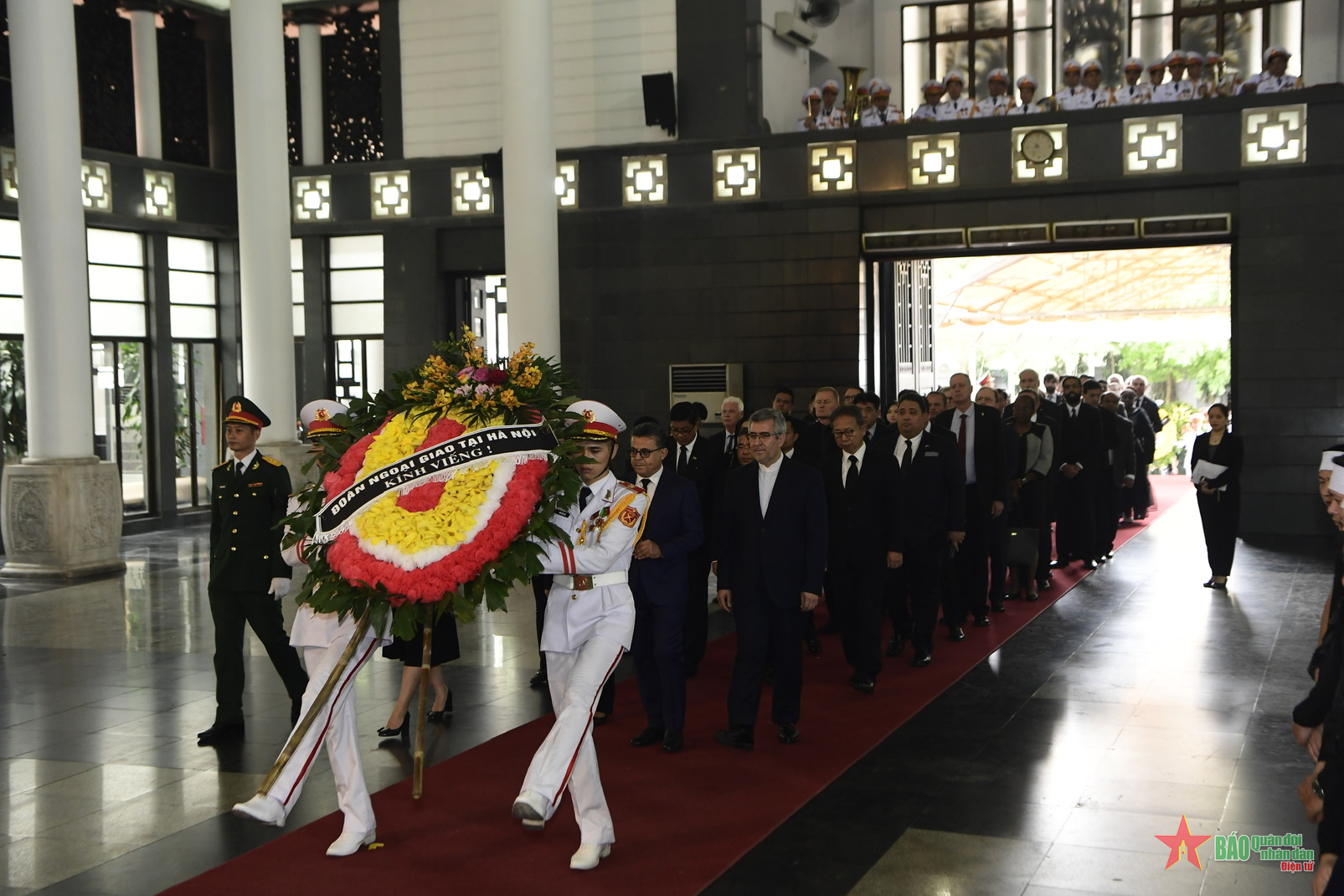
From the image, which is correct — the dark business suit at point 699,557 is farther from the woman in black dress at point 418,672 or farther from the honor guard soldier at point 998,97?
the honor guard soldier at point 998,97

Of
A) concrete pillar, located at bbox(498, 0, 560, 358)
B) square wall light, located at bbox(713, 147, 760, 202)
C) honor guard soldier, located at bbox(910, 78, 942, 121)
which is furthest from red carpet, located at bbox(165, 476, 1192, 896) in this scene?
honor guard soldier, located at bbox(910, 78, 942, 121)

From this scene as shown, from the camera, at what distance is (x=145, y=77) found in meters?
17.1

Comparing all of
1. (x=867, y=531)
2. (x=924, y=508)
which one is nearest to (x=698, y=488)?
(x=867, y=531)

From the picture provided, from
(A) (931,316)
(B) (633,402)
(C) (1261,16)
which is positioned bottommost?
(B) (633,402)

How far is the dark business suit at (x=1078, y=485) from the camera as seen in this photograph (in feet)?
38.0

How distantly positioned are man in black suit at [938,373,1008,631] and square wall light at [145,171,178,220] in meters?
11.5

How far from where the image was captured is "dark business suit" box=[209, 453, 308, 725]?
6.54 m

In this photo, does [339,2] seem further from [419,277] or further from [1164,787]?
[1164,787]

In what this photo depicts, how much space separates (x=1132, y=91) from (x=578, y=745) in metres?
12.0

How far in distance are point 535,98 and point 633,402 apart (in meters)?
3.90

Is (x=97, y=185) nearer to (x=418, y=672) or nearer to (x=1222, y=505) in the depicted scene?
(x=418, y=672)

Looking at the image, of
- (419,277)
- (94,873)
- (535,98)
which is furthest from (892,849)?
(419,277)

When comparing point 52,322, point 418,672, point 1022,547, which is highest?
point 52,322

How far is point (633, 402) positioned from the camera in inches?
615
